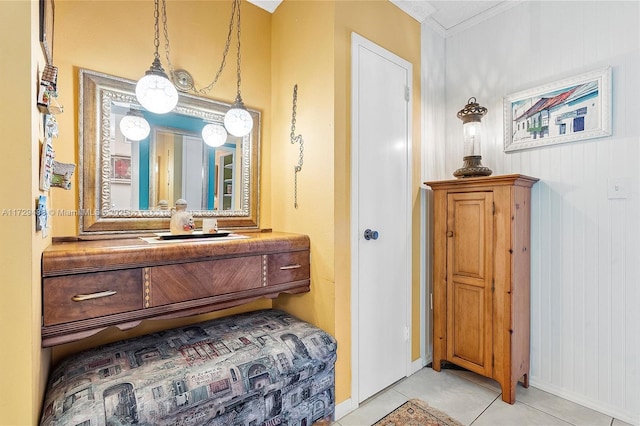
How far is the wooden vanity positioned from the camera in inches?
47.2

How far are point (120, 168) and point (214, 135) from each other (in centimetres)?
59

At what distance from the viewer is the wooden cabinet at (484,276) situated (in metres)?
1.95

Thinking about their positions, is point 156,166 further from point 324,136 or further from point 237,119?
point 324,136

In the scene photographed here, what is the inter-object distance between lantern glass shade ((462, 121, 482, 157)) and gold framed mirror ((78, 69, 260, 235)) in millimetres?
1575

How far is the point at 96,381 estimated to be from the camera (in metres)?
1.21

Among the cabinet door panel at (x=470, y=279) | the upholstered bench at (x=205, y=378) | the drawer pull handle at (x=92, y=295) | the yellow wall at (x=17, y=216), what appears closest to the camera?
the yellow wall at (x=17, y=216)

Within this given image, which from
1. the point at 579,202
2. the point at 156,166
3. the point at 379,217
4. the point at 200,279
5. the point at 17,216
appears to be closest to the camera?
the point at 17,216

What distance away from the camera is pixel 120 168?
67.6 inches

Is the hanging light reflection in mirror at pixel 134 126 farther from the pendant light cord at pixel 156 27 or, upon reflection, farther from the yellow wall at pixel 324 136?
the yellow wall at pixel 324 136

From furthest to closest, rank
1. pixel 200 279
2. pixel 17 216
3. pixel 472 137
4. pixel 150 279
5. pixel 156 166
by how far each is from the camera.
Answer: pixel 472 137 < pixel 156 166 < pixel 200 279 < pixel 150 279 < pixel 17 216

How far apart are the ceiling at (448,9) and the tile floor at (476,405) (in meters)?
2.72

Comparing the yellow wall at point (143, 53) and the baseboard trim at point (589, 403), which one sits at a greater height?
the yellow wall at point (143, 53)

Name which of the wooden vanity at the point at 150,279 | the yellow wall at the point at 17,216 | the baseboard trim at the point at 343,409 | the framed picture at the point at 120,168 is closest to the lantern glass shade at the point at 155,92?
the framed picture at the point at 120,168

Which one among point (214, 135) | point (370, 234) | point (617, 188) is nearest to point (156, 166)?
point (214, 135)
